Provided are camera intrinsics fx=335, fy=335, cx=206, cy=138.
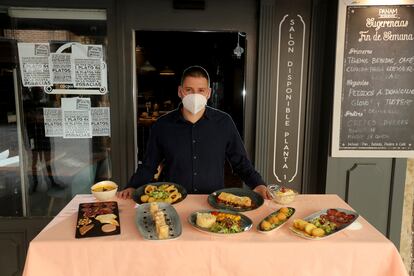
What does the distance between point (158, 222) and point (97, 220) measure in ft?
0.98

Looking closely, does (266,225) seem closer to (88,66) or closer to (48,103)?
(88,66)

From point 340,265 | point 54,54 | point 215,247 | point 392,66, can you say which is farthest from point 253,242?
point 54,54

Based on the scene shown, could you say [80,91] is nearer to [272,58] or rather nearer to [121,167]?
[121,167]

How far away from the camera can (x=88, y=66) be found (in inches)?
109

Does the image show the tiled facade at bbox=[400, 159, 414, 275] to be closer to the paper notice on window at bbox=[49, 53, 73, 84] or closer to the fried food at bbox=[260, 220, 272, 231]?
the fried food at bbox=[260, 220, 272, 231]

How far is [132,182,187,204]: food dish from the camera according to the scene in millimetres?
1732

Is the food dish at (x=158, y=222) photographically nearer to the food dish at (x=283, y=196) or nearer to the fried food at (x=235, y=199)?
the fried food at (x=235, y=199)

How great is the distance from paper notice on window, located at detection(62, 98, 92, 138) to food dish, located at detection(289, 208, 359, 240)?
6.69 feet

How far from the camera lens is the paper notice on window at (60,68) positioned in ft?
9.04

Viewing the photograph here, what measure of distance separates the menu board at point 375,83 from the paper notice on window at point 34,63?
236 centimetres

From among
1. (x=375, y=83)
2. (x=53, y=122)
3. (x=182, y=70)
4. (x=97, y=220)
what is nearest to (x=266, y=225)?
(x=97, y=220)

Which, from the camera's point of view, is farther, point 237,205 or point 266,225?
point 237,205

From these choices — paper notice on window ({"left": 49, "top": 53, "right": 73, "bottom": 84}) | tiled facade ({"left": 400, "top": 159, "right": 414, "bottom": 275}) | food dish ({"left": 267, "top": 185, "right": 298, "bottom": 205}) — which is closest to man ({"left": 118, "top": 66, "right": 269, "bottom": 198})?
food dish ({"left": 267, "top": 185, "right": 298, "bottom": 205})

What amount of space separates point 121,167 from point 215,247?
1.74 metres
